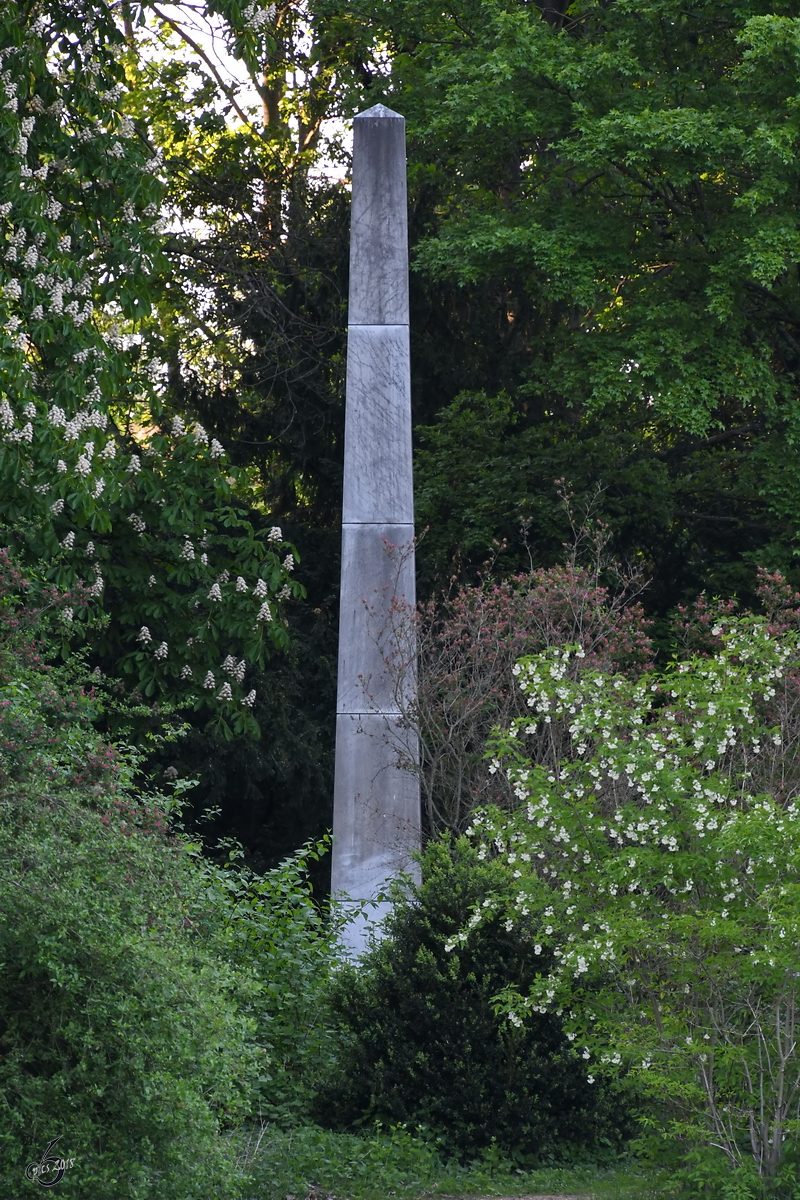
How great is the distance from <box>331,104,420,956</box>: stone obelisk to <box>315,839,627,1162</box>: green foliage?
2.21 m

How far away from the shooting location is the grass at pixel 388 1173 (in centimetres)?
561

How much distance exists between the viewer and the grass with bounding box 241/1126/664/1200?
561 cm

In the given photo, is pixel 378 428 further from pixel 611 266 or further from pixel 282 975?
pixel 611 266

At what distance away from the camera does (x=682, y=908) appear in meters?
5.44

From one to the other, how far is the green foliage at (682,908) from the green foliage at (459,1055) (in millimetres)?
719

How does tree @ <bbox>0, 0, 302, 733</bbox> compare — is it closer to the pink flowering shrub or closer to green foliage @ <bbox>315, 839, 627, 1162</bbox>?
the pink flowering shrub

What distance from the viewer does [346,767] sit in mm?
9375

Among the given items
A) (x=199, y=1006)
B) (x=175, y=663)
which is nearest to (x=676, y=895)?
(x=199, y=1006)

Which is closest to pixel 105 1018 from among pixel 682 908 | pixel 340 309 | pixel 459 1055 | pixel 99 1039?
pixel 99 1039

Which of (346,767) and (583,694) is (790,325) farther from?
(583,694)

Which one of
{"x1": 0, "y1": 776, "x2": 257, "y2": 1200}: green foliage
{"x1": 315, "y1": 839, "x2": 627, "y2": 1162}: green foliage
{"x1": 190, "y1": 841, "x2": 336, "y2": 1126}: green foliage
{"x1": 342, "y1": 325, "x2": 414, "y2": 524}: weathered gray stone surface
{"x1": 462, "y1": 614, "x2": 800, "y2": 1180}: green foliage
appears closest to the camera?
{"x1": 0, "y1": 776, "x2": 257, "y2": 1200}: green foliage

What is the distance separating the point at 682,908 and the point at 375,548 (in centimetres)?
458

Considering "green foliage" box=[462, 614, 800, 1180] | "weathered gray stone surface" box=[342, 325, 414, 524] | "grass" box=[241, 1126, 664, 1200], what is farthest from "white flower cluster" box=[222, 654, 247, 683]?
"green foliage" box=[462, 614, 800, 1180]

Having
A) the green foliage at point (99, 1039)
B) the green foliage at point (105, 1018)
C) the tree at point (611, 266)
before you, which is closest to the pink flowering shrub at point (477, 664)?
the tree at point (611, 266)
